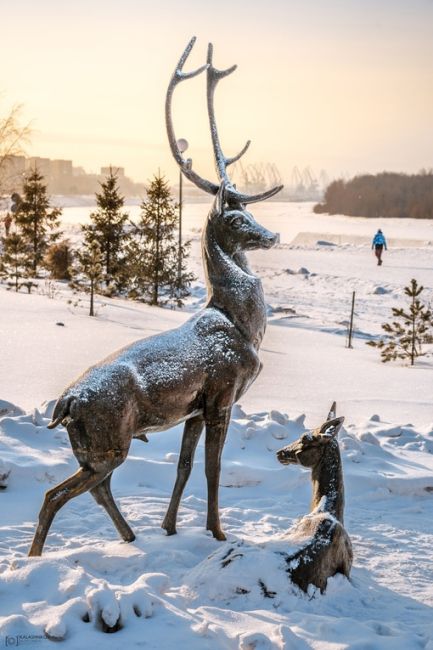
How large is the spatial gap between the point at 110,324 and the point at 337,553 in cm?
1109

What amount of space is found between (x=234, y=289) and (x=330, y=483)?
133 centimetres

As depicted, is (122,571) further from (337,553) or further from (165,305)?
(165,305)

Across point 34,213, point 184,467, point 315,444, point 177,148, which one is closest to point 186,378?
point 184,467

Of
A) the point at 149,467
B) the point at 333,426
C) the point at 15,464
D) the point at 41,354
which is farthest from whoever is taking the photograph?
the point at 41,354

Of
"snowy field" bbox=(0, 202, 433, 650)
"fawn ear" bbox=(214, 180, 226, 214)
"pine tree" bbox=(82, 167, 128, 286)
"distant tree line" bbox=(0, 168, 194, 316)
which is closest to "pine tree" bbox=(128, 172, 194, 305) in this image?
"distant tree line" bbox=(0, 168, 194, 316)

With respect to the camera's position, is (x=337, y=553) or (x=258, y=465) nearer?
(x=337, y=553)

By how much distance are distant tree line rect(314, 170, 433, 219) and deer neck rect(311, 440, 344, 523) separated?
5826 cm

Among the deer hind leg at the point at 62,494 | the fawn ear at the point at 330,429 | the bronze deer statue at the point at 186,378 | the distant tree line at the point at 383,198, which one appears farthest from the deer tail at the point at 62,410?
the distant tree line at the point at 383,198

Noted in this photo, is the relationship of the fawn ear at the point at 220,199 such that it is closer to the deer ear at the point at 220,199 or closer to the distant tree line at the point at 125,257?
the deer ear at the point at 220,199

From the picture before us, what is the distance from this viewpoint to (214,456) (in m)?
5.05

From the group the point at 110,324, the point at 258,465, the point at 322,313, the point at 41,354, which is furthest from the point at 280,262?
the point at 258,465

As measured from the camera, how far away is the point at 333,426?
189 inches

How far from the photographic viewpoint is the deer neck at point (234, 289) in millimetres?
5039

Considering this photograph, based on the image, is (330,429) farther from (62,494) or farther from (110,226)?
(110,226)
